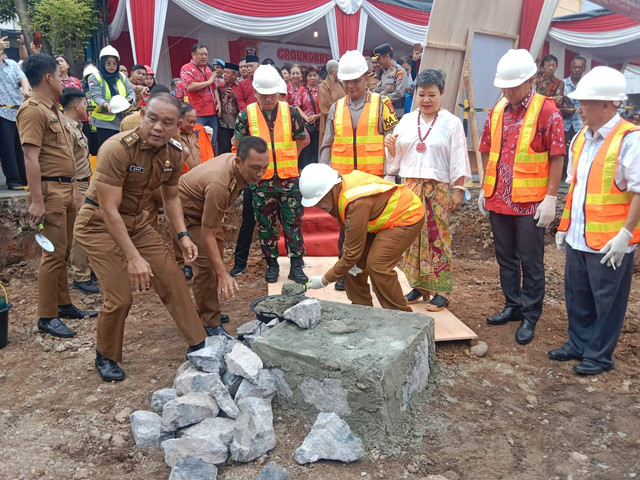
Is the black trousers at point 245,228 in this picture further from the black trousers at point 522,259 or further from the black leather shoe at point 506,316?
the black leather shoe at point 506,316

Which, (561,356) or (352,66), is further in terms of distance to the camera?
(352,66)

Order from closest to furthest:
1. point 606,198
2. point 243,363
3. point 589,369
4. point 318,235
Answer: point 243,363 → point 606,198 → point 589,369 → point 318,235

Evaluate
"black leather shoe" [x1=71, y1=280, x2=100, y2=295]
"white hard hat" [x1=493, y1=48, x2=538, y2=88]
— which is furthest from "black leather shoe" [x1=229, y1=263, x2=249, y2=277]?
"white hard hat" [x1=493, y1=48, x2=538, y2=88]

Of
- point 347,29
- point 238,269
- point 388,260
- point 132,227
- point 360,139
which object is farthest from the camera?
point 347,29

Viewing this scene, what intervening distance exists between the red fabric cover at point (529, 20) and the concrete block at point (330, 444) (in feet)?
22.5

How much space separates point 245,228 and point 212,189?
1945 mm

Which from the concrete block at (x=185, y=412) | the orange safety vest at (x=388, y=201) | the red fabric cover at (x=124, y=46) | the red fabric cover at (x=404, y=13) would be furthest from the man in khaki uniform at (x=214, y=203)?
the red fabric cover at (x=404, y=13)

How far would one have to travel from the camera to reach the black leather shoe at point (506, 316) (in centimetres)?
441

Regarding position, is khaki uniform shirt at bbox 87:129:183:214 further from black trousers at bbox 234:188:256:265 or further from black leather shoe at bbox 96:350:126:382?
black trousers at bbox 234:188:256:265

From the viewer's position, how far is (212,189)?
351 cm

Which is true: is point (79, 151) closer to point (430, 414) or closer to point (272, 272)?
point (272, 272)

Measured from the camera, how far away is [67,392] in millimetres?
3387

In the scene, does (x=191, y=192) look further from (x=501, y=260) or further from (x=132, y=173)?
(x=501, y=260)

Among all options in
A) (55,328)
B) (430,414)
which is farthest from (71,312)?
(430,414)
